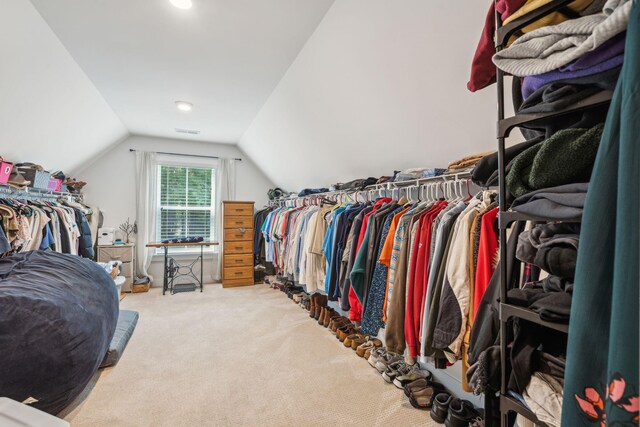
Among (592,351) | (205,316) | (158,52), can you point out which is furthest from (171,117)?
(592,351)

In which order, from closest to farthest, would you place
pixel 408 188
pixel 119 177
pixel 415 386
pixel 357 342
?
pixel 415 386 < pixel 408 188 < pixel 357 342 < pixel 119 177

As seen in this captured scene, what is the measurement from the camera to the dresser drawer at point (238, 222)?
15.8ft

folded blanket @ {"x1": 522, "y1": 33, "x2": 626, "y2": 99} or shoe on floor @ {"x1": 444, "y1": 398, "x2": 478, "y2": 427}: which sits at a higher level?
folded blanket @ {"x1": 522, "y1": 33, "x2": 626, "y2": 99}

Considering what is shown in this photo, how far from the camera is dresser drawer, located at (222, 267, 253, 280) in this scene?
4.83m

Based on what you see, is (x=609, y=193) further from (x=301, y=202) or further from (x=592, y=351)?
(x=301, y=202)

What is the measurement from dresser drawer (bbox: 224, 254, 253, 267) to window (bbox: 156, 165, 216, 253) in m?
0.70

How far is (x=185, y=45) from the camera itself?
2293 millimetres

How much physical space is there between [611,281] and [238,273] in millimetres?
4866

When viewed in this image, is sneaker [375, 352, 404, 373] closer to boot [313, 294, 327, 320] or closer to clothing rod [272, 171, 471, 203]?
boot [313, 294, 327, 320]

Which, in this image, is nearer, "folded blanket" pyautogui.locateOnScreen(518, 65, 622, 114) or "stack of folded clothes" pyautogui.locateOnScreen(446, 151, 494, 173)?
"folded blanket" pyautogui.locateOnScreen(518, 65, 622, 114)

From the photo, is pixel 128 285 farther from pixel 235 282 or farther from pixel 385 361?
pixel 385 361

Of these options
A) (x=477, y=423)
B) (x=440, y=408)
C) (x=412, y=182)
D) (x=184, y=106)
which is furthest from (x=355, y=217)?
(x=184, y=106)

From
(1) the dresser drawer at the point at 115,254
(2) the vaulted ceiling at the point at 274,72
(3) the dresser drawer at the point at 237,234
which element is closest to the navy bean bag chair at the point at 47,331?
(2) the vaulted ceiling at the point at 274,72

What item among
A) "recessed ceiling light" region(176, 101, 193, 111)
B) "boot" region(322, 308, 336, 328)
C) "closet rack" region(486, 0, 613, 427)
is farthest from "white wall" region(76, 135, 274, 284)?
"closet rack" region(486, 0, 613, 427)
